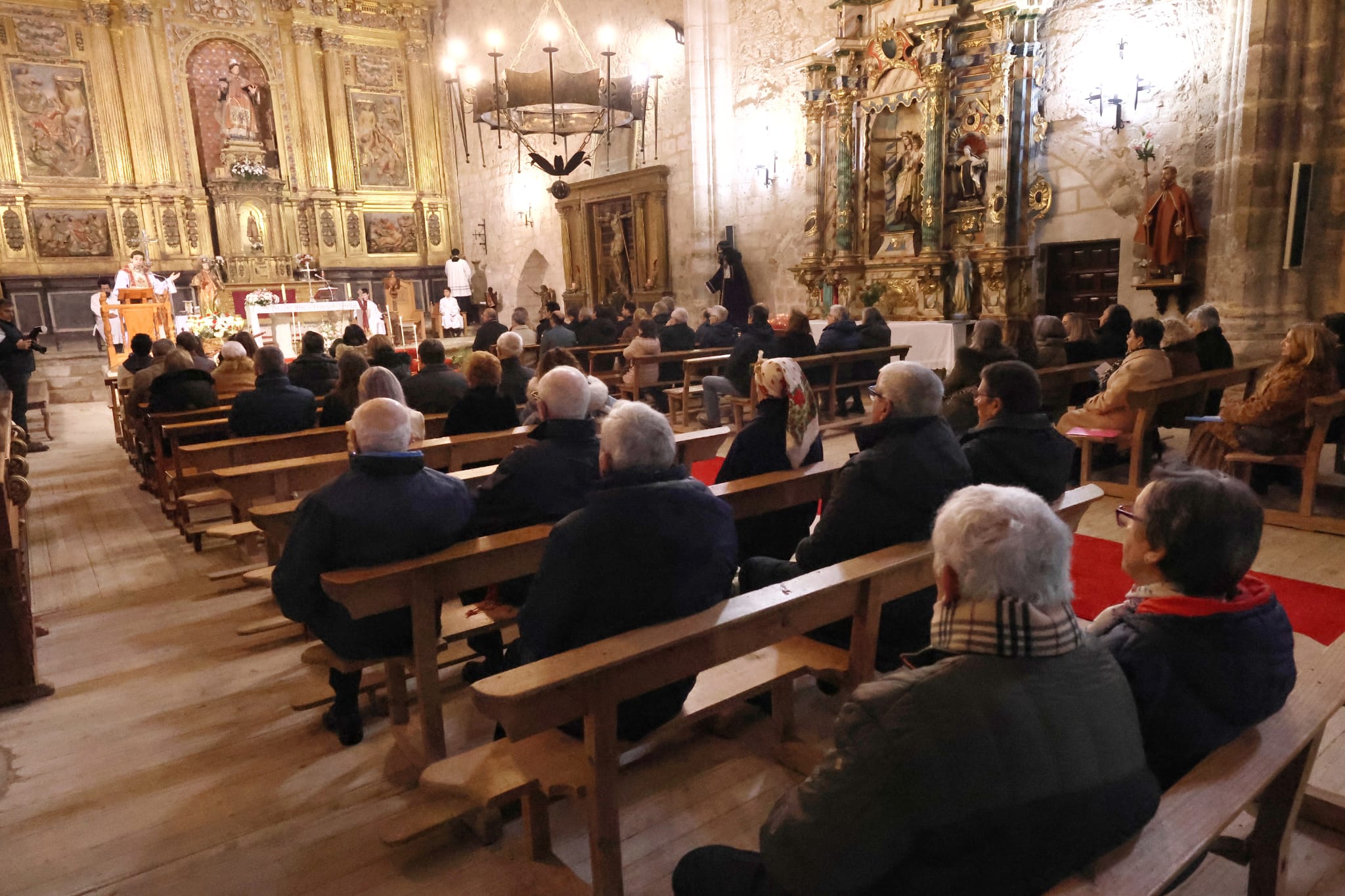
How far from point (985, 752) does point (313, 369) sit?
6.28 m

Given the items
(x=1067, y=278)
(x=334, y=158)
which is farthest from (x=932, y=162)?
(x=334, y=158)

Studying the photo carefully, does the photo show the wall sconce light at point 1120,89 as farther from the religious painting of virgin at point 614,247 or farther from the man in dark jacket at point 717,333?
the religious painting of virgin at point 614,247

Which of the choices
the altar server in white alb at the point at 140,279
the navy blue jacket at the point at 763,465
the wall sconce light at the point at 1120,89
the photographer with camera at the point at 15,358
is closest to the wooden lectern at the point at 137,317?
the altar server in white alb at the point at 140,279

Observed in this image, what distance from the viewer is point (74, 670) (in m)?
3.69

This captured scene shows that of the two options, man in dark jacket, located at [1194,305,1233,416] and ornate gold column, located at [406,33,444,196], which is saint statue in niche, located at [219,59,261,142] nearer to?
ornate gold column, located at [406,33,444,196]

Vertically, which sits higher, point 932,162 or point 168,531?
point 932,162

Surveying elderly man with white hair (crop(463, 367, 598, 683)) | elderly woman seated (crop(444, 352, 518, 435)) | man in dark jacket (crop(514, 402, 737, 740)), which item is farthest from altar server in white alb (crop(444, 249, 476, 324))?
man in dark jacket (crop(514, 402, 737, 740))

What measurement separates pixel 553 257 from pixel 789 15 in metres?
6.68

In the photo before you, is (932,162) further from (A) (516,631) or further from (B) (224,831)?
(B) (224,831)

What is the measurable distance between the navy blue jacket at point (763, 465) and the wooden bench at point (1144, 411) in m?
2.72

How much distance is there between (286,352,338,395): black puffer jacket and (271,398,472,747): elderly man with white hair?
161 inches

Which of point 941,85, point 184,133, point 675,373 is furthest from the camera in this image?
point 184,133

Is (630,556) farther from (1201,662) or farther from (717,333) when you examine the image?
(717,333)

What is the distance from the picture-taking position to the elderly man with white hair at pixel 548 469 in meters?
3.03
